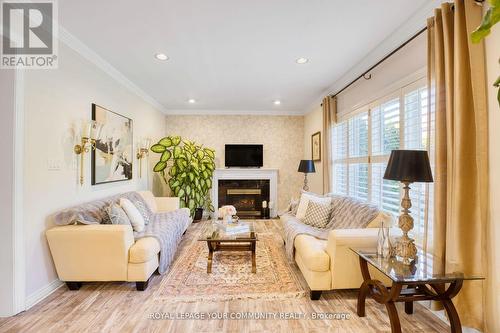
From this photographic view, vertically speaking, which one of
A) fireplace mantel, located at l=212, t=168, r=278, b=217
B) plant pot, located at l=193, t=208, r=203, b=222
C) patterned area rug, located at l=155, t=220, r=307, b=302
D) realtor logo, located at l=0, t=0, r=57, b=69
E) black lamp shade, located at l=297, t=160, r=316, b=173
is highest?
realtor logo, located at l=0, t=0, r=57, b=69

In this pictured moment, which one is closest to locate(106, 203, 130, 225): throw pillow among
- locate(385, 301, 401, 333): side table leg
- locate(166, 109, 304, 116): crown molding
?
locate(385, 301, 401, 333): side table leg

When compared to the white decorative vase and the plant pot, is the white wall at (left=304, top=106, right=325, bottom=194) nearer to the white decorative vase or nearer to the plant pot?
the white decorative vase

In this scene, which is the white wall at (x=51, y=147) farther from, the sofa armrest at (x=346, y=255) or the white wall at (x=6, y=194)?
the sofa armrest at (x=346, y=255)

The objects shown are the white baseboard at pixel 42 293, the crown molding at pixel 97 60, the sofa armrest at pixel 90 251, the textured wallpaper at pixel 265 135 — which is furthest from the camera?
the textured wallpaper at pixel 265 135

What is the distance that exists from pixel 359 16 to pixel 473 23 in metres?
0.87

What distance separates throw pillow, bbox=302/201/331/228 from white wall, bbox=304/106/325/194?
145 cm

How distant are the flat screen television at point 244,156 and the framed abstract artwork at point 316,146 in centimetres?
129

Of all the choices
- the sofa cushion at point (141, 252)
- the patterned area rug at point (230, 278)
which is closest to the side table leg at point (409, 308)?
the patterned area rug at point (230, 278)

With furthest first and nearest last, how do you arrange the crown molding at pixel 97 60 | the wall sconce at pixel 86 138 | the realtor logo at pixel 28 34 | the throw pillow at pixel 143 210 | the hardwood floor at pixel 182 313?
the throw pillow at pixel 143 210 < the wall sconce at pixel 86 138 < the crown molding at pixel 97 60 < the realtor logo at pixel 28 34 < the hardwood floor at pixel 182 313

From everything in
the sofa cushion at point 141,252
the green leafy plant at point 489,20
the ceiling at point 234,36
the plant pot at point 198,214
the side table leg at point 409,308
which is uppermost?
the ceiling at point 234,36

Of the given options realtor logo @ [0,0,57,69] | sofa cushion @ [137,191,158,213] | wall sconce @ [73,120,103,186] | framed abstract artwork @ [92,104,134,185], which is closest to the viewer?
realtor logo @ [0,0,57,69]

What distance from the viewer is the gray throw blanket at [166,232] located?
9.37 ft

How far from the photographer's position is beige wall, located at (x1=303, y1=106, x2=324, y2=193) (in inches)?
197

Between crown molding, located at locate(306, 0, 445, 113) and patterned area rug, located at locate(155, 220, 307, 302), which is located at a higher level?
crown molding, located at locate(306, 0, 445, 113)
